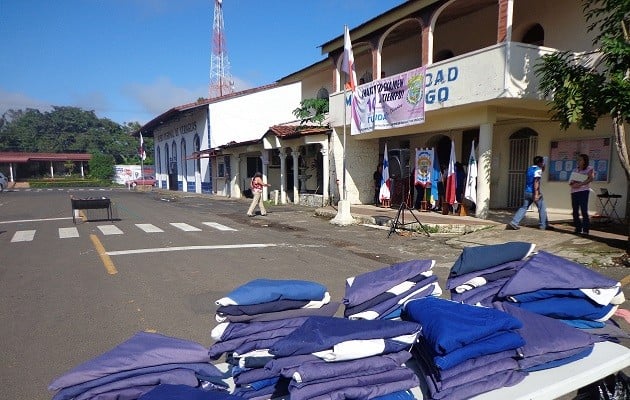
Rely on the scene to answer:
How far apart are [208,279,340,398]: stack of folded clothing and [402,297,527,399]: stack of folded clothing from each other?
0.59 m

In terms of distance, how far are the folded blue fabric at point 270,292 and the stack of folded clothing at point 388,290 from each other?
18 centimetres

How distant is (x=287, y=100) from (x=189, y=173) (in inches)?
528

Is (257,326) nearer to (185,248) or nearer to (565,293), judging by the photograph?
(565,293)

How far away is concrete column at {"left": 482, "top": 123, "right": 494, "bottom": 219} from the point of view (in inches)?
423

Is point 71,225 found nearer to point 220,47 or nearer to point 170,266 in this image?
point 170,266

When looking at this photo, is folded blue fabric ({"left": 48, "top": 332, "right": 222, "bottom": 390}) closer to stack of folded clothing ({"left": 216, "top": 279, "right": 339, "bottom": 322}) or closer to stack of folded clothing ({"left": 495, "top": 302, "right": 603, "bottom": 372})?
stack of folded clothing ({"left": 216, "top": 279, "right": 339, "bottom": 322})

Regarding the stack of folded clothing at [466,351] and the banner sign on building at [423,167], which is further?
the banner sign on building at [423,167]

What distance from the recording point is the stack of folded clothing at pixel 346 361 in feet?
4.83

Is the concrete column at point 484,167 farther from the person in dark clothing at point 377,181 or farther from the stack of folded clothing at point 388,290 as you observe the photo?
the stack of folded clothing at point 388,290

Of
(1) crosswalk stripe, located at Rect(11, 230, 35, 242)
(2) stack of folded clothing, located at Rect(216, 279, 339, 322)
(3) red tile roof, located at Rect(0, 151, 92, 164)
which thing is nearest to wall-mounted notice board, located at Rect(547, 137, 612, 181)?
(2) stack of folded clothing, located at Rect(216, 279, 339, 322)

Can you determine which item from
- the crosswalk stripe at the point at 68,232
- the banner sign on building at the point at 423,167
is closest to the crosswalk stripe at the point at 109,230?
the crosswalk stripe at the point at 68,232

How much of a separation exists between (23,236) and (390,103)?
11376 mm

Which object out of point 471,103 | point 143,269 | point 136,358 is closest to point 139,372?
point 136,358

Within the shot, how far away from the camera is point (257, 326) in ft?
6.02
